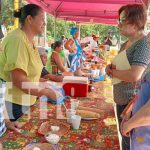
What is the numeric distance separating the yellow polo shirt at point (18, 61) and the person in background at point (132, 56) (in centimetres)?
45

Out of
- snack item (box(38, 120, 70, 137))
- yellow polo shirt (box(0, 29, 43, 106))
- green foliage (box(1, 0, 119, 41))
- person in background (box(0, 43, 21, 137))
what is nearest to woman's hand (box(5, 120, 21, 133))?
person in background (box(0, 43, 21, 137))

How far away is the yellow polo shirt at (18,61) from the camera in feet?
4.21

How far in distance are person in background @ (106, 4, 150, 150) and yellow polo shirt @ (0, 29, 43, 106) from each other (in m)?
0.45

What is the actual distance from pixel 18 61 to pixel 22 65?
0.03 metres

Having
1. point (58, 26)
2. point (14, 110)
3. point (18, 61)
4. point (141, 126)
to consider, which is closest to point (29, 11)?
point (18, 61)

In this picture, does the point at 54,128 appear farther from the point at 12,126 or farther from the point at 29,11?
the point at 29,11

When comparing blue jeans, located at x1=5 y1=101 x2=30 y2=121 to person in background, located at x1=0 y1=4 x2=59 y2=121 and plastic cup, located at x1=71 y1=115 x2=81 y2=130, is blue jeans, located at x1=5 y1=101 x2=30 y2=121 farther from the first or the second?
plastic cup, located at x1=71 y1=115 x2=81 y2=130

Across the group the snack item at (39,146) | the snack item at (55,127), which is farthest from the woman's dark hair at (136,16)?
the snack item at (39,146)

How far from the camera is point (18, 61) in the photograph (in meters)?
1.27

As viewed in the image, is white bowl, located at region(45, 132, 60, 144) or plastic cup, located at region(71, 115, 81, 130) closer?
white bowl, located at region(45, 132, 60, 144)

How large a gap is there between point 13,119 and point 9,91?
0.53 feet

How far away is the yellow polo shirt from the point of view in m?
1.28

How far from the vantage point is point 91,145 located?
3.65 feet

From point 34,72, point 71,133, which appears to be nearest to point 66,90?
point 34,72
